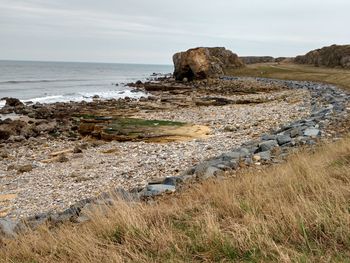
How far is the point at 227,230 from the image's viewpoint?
13.9 ft

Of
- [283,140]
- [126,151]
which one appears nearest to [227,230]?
[283,140]

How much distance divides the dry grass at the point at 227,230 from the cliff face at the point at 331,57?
58542 mm

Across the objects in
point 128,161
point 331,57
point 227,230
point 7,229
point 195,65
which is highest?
point 331,57

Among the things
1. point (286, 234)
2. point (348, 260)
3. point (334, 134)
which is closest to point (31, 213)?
point (286, 234)

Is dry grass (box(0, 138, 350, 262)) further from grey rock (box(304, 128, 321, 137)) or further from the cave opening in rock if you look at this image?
the cave opening in rock

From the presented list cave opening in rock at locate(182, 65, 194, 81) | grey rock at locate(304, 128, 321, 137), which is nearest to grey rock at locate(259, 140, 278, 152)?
grey rock at locate(304, 128, 321, 137)

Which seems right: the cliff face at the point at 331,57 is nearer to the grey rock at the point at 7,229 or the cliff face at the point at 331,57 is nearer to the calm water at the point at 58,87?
the calm water at the point at 58,87

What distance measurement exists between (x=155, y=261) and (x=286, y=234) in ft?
4.39

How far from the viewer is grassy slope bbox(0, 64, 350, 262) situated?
368 centimetres

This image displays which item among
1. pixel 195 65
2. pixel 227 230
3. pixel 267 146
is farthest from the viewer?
pixel 195 65

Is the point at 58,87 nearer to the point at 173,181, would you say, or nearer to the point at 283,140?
the point at 283,140

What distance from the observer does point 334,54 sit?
212 ft

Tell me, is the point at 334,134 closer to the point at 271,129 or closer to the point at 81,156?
the point at 271,129

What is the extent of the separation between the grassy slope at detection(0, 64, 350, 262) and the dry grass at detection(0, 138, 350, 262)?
0.03ft
